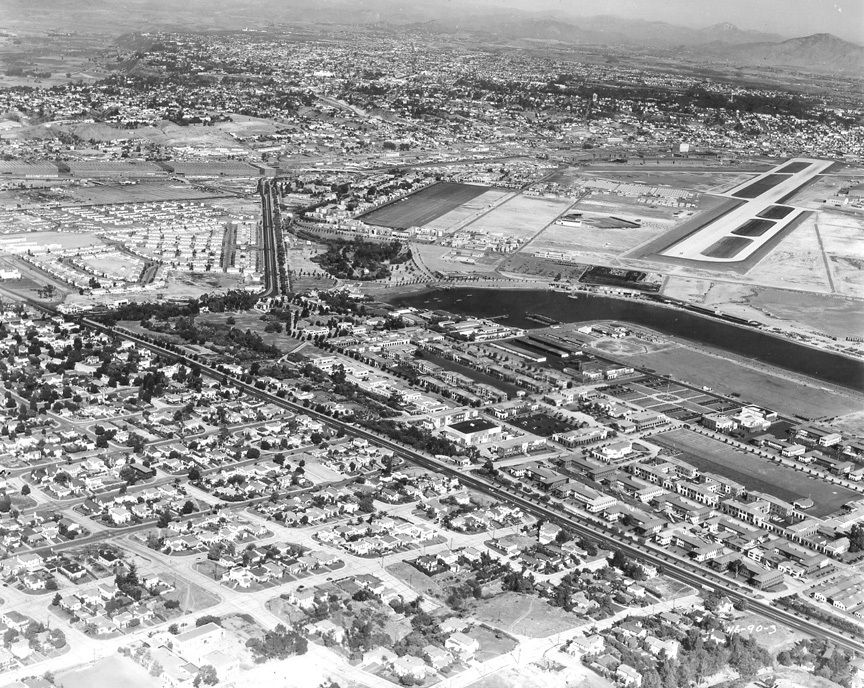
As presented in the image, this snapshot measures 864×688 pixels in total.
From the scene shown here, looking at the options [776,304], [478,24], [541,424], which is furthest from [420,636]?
[478,24]

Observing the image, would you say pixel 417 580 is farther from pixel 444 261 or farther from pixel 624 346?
pixel 444 261

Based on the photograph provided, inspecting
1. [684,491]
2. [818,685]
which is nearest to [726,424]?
[684,491]

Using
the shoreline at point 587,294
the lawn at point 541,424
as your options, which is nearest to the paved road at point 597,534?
the lawn at point 541,424

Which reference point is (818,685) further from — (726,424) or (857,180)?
(857,180)

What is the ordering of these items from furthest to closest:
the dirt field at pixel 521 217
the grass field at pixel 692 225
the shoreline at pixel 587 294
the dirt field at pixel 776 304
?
the dirt field at pixel 521 217
the grass field at pixel 692 225
the dirt field at pixel 776 304
the shoreline at pixel 587 294

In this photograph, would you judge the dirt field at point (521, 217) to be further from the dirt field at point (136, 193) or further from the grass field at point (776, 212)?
the dirt field at point (136, 193)

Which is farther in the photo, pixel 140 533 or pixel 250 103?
pixel 250 103
